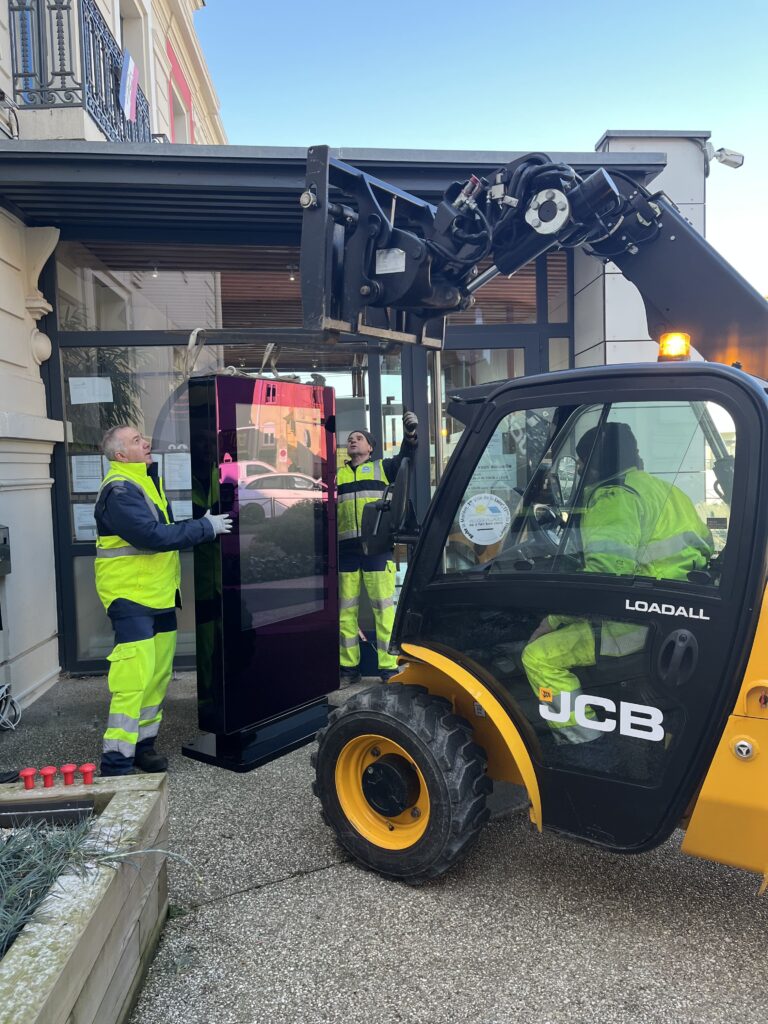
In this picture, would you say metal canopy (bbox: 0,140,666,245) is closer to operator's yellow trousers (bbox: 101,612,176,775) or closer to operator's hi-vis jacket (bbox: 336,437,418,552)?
operator's hi-vis jacket (bbox: 336,437,418,552)

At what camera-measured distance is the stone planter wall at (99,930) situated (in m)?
1.69

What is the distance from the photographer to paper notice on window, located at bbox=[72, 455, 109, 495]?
606 centimetres

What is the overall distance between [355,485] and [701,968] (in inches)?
153

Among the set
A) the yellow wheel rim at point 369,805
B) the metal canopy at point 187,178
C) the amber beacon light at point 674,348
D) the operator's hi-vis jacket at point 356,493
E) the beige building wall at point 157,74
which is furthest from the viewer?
the beige building wall at point 157,74

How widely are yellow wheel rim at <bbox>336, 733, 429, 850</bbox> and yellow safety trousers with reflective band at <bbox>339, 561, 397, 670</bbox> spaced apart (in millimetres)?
2397

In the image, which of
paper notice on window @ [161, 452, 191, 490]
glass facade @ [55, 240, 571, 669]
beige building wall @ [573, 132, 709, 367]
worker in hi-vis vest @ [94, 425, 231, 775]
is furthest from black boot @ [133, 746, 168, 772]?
beige building wall @ [573, 132, 709, 367]

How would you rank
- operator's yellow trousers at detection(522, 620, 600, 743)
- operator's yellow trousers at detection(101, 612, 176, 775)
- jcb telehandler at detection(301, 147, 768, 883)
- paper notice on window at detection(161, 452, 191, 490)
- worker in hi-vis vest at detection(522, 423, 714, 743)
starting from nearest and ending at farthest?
jcb telehandler at detection(301, 147, 768, 883) < worker in hi-vis vest at detection(522, 423, 714, 743) < operator's yellow trousers at detection(522, 620, 600, 743) < operator's yellow trousers at detection(101, 612, 176, 775) < paper notice on window at detection(161, 452, 191, 490)

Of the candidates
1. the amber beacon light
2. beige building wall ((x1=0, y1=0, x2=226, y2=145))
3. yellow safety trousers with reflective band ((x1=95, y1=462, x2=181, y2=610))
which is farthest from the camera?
beige building wall ((x1=0, y1=0, x2=226, y2=145))

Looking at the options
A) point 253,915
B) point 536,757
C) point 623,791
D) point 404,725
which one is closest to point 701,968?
point 623,791

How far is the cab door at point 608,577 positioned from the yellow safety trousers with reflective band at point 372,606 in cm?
262

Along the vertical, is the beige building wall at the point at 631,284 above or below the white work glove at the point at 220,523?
above

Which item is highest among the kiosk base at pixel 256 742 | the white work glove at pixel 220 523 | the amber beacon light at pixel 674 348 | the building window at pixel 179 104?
the building window at pixel 179 104

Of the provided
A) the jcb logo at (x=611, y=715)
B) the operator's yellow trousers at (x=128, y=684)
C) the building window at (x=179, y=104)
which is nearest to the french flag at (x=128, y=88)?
the building window at (x=179, y=104)

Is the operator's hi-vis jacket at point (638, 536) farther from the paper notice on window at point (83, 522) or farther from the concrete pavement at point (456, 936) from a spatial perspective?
the paper notice on window at point (83, 522)
